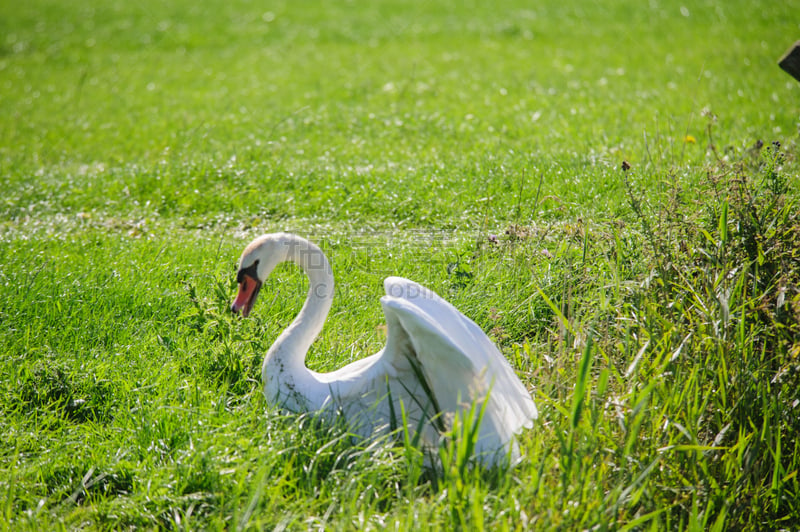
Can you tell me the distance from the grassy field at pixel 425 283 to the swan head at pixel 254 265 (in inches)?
17.3

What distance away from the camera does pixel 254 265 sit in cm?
325

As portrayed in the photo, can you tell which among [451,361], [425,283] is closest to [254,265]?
[451,361]

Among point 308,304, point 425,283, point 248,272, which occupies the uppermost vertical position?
point 248,272

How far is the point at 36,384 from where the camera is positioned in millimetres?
3541

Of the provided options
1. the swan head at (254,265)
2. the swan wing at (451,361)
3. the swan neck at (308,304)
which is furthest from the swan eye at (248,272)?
the swan wing at (451,361)

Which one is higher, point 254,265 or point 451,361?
point 254,265

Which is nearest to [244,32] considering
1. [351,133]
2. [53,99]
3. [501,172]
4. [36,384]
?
[53,99]

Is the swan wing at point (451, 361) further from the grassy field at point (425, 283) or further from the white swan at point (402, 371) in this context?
the grassy field at point (425, 283)

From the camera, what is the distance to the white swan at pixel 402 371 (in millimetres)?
2773

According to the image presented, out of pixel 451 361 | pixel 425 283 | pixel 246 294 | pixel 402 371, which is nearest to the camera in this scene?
pixel 451 361

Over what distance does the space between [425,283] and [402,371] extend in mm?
1333

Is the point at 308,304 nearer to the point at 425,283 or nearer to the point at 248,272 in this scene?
the point at 248,272

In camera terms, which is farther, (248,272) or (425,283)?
(425,283)

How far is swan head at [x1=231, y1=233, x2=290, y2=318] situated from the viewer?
10.6 ft
